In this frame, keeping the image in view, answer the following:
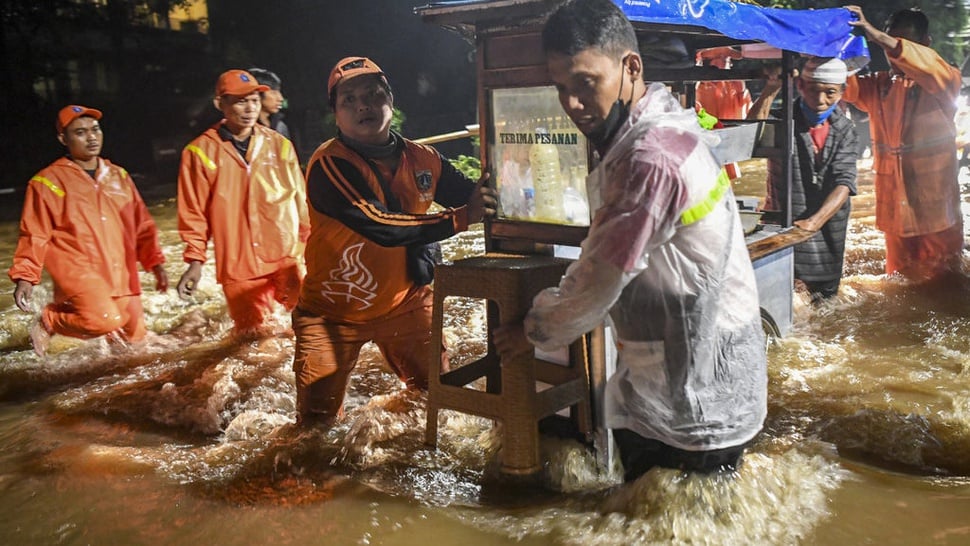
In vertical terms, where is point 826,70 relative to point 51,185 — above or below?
above

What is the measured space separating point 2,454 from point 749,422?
435 centimetres

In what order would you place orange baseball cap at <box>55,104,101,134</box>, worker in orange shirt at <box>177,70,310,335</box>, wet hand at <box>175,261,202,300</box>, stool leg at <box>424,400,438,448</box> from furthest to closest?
1. orange baseball cap at <box>55,104,101,134</box>
2. worker in orange shirt at <box>177,70,310,335</box>
3. wet hand at <box>175,261,202,300</box>
4. stool leg at <box>424,400,438,448</box>

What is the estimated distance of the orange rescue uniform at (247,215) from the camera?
20.8 ft

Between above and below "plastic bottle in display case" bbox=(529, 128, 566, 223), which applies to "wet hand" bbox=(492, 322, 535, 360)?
below

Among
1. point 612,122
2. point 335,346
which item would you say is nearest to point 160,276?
point 335,346

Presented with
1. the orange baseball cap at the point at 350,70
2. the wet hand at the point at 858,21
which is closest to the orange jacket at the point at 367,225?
the orange baseball cap at the point at 350,70

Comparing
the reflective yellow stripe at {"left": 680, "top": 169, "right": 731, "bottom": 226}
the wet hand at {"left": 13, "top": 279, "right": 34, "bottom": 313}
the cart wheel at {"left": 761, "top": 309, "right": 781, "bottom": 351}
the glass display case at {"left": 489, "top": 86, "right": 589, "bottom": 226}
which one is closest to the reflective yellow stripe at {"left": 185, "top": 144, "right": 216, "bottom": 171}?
the wet hand at {"left": 13, "top": 279, "right": 34, "bottom": 313}

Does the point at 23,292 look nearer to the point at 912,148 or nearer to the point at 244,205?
the point at 244,205

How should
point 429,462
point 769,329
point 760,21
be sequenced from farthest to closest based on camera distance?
1. point 769,329
2. point 760,21
3. point 429,462

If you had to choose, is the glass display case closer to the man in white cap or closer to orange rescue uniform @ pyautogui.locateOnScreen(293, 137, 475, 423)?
orange rescue uniform @ pyautogui.locateOnScreen(293, 137, 475, 423)

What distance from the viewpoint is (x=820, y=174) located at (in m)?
6.57

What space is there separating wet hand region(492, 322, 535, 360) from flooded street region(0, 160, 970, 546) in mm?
663

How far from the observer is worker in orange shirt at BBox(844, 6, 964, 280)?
729 cm

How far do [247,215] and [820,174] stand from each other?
446 centimetres
